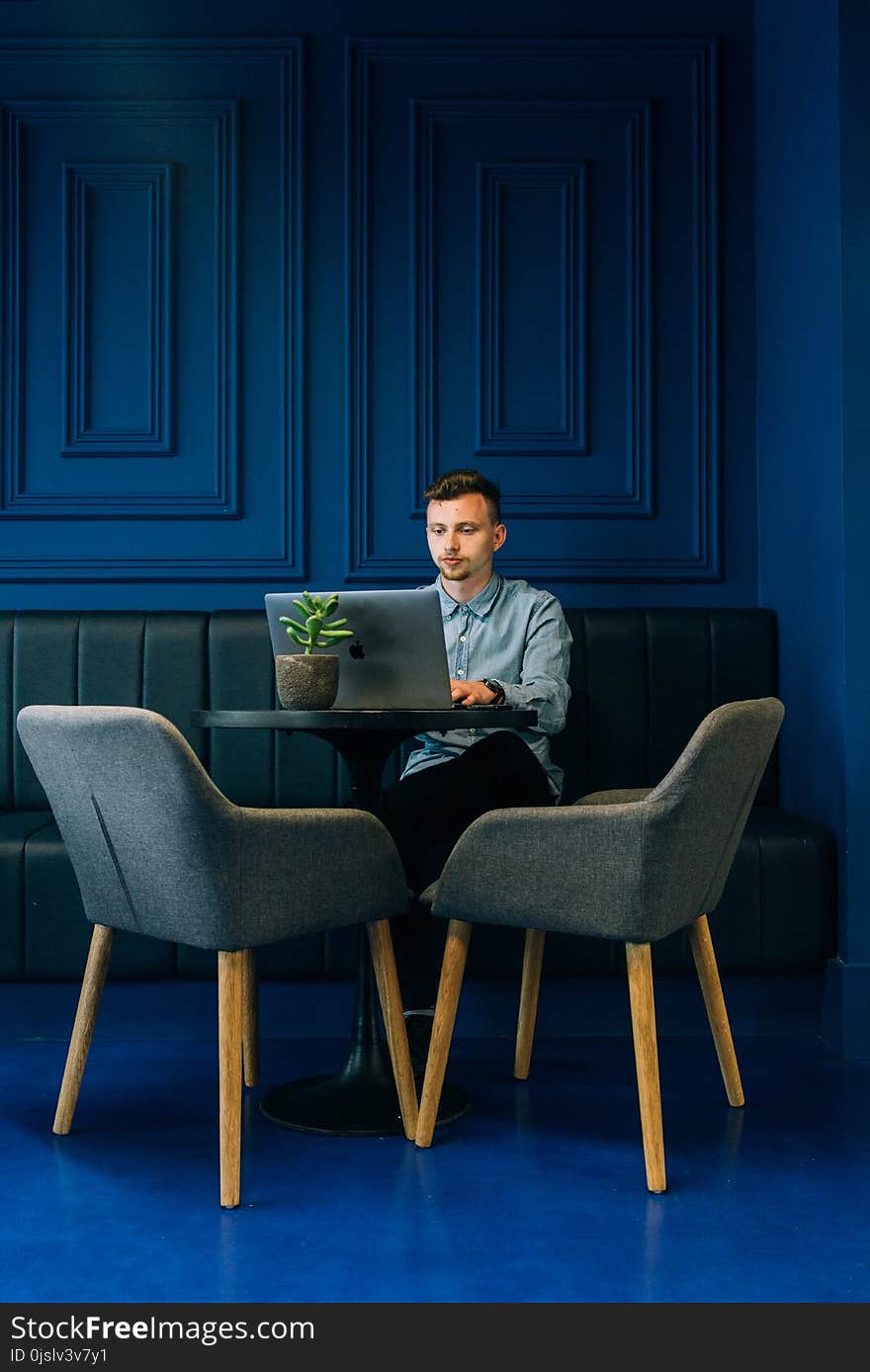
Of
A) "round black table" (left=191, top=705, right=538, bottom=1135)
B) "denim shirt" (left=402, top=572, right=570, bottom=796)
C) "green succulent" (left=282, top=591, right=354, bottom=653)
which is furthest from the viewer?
"denim shirt" (left=402, top=572, right=570, bottom=796)

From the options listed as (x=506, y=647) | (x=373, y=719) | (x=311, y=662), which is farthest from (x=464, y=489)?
(x=373, y=719)

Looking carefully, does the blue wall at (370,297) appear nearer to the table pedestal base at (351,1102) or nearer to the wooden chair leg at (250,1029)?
the wooden chair leg at (250,1029)

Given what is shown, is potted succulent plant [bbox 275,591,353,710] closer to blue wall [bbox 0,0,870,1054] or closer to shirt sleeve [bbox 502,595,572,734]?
shirt sleeve [bbox 502,595,572,734]

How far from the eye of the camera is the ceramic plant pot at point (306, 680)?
2.17m

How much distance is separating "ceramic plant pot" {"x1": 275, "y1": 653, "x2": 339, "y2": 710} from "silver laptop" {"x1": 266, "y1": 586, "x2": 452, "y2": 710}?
0.09 meters

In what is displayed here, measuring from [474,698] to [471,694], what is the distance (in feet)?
0.04

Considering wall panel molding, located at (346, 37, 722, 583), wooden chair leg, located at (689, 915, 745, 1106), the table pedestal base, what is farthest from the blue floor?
wall panel molding, located at (346, 37, 722, 583)

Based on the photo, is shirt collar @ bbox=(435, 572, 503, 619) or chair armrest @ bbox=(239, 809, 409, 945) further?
shirt collar @ bbox=(435, 572, 503, 619)

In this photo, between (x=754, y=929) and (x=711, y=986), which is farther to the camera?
(x=754, y=929)

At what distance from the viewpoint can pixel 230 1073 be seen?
1.92 meters

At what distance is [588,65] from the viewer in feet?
11.5

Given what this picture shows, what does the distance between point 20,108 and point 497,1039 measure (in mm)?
2780

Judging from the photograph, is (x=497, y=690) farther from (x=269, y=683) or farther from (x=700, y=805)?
(x=269, y=683)

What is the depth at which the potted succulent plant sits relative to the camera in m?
2.17
